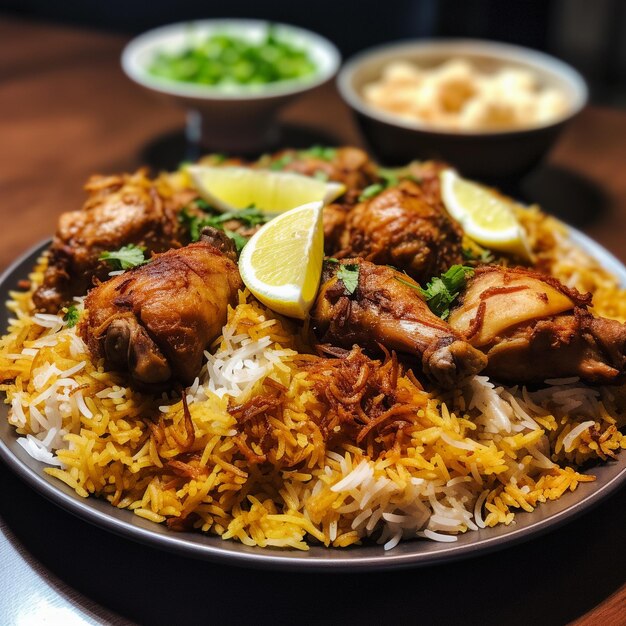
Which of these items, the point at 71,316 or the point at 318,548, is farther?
the point at 71,316

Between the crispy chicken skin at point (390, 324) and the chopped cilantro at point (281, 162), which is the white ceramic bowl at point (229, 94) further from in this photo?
the crispy chicken skin at point (390, 324)

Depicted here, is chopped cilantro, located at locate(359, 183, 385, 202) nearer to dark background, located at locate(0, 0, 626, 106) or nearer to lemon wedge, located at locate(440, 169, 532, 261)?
lemon wedge, located at locate(440, 169, 532, 261)

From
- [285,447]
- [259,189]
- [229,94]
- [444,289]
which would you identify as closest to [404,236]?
[444,289]

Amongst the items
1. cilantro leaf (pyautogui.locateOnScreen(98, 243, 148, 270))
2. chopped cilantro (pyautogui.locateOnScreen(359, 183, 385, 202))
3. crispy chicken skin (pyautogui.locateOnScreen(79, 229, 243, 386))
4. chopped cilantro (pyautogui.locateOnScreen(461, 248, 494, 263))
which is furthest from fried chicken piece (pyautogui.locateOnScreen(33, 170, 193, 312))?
chopped cilantro (pyautogui.locateOnScreen(461, 248, 494, 263))

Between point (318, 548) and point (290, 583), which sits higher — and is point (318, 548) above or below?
above

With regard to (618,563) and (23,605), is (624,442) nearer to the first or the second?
(618,563)

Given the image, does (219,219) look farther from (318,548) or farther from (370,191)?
(318,548)

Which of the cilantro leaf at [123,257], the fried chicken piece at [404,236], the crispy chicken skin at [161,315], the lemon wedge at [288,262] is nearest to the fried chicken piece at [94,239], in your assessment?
the cilantro leaf at [123,257]
